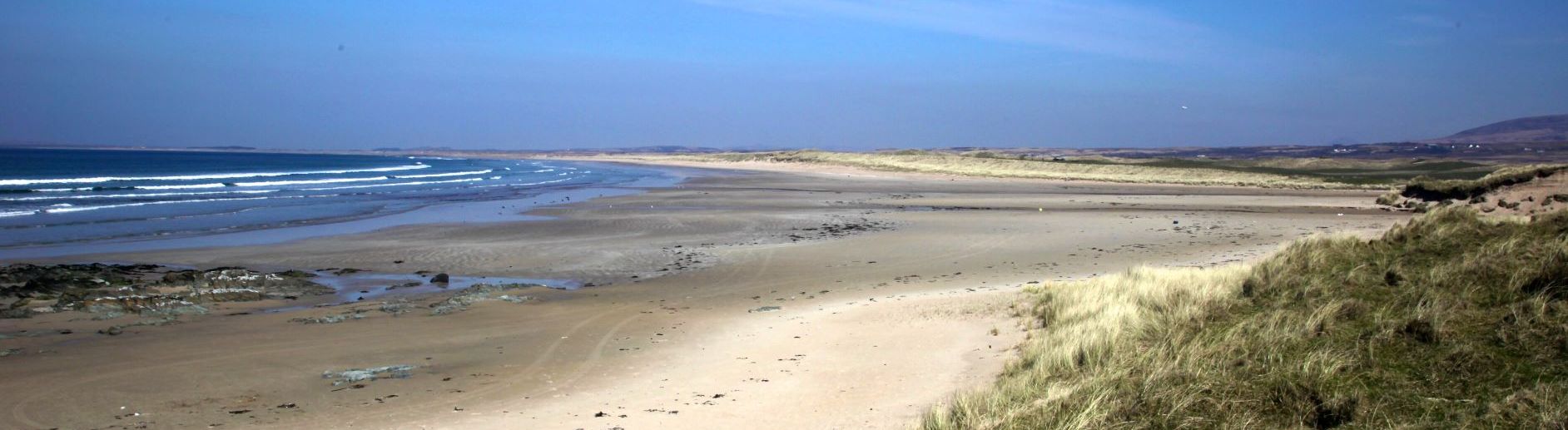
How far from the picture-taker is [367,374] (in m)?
7.51

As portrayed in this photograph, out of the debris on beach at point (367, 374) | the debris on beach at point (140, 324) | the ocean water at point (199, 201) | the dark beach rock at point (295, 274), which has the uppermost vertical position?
the debris on beach at point (367, 374)

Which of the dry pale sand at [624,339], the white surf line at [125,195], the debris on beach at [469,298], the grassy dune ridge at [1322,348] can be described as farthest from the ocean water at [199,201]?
the grassy dune ridge at [1322,348]

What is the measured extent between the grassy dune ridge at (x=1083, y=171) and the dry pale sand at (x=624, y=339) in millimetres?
24477

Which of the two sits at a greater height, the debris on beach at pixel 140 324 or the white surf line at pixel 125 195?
the debris on beach at pixel 140 324

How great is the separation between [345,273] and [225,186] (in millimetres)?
34728

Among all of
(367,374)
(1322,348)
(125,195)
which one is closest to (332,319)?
(367,374)

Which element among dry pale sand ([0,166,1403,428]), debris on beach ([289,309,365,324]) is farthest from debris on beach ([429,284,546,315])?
debris on beach ([289,309,365,324])

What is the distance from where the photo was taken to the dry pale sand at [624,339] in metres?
6.45

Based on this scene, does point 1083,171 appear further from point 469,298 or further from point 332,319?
point 332,319

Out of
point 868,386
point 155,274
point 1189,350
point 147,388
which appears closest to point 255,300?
point 155,274

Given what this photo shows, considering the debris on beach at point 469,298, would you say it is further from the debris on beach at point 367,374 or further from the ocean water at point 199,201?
the ocean water at point 199,201

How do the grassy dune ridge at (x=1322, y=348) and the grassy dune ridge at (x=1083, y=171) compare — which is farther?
the grassy dune ridge at (x=1083, y=171)

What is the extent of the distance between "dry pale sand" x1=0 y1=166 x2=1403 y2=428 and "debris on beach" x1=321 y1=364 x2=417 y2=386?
12cm

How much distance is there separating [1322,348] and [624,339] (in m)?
5.93
